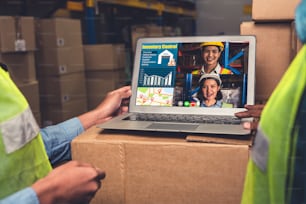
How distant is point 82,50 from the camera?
2.39 metres

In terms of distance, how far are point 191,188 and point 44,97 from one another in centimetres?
159

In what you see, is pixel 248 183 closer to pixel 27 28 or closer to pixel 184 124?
pixel 184 124

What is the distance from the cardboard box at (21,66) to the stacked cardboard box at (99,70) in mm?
549

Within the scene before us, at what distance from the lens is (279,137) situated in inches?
16.1

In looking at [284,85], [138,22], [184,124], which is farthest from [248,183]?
[138,22]

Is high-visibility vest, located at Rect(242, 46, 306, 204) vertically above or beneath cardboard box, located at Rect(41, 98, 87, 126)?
above

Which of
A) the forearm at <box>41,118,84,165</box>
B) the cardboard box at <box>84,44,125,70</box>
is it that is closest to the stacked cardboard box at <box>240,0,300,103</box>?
the forearm at <box>41,118,84,165</box>

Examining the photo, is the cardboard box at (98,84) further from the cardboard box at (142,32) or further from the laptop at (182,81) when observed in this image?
the laptop at (182,81)

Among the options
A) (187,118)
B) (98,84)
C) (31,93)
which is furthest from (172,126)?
(98,84)

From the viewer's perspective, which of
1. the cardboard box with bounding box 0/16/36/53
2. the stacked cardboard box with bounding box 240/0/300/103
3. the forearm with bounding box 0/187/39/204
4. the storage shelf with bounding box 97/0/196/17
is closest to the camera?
the forearm with bounding box 0/187/39/204

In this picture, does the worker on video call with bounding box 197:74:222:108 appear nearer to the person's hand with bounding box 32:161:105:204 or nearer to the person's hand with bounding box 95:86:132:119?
the person's hand with bounding box 95:86:132:119

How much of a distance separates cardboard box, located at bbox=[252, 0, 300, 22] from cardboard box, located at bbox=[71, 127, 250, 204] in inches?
15.3

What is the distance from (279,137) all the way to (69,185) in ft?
0.99

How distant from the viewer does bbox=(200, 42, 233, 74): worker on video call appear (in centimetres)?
93
